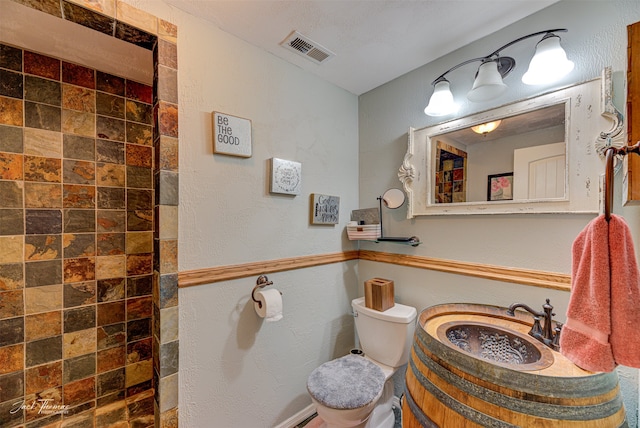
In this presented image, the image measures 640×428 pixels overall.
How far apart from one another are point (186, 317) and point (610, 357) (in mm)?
1433

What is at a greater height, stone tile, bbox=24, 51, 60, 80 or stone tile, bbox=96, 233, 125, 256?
stone tile, bbox=24, 51, 60, 80

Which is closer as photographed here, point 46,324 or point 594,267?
point 594,267

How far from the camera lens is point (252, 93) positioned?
Answer: 4.54 ft

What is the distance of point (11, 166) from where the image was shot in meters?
1.31

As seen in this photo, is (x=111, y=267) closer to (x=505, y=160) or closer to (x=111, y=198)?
(x=111, y=198)

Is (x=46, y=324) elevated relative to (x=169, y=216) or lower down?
lower down

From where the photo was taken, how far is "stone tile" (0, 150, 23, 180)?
129 centimetres

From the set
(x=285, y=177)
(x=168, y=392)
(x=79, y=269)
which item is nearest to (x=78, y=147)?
(x=79, y=269)

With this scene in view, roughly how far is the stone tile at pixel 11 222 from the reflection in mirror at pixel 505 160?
7.57ft

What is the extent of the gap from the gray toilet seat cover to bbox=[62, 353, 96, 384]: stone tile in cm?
133

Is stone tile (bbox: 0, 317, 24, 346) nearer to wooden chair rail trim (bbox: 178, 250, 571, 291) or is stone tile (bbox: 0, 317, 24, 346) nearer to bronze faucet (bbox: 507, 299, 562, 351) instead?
wooden chair rail trim (bbox: 178, 250, 571, 291)

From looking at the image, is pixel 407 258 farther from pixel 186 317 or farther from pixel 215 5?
pixel 215 5

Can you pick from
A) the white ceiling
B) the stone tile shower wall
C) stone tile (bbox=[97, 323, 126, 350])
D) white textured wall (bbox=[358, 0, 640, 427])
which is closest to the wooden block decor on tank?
white textured wall (bbox=[358, 0, 640, 427])

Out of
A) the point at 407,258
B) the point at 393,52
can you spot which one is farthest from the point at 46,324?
the point at 393,52
